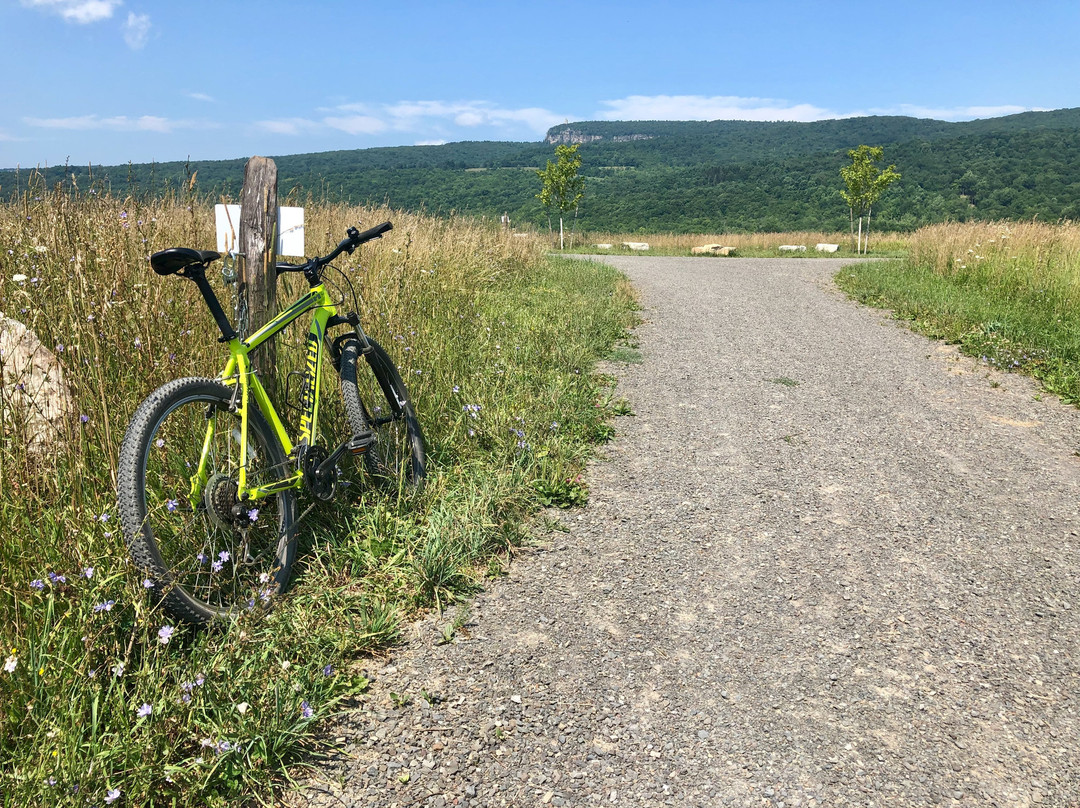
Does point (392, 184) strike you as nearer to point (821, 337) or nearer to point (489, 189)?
point (489, 189)

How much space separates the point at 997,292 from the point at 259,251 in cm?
1034

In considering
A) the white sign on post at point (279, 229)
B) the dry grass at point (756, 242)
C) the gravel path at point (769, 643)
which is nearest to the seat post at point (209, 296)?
the white sign on post at point (279, 229)

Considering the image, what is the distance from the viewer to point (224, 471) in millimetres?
2877

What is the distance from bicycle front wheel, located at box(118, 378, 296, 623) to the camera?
2.42 meters

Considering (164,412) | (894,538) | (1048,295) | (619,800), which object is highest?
(1048,295)

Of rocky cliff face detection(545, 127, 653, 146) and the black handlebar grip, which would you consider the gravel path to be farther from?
rocky cliff face detection(545, 127, 653, 146)

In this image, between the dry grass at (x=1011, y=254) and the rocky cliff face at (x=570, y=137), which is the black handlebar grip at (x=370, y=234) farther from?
the rocky cliff face at (x=570, y=137)

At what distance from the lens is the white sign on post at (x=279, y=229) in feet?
11.8

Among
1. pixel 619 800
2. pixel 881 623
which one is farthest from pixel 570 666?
pixel 881 623

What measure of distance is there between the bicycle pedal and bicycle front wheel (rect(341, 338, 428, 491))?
0.03 meters

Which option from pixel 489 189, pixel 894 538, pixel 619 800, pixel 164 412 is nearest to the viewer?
pixel 619 800

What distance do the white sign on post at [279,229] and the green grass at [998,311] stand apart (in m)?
6.25

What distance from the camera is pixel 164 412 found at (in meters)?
2.55

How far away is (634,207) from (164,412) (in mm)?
63803
